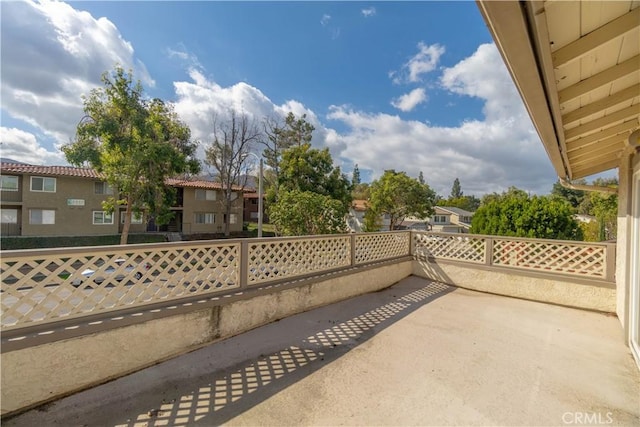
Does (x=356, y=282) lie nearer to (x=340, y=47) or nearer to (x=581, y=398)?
(x=581, y=398)

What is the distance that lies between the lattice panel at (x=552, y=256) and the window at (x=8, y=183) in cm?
2602

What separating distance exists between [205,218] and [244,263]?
905 inches

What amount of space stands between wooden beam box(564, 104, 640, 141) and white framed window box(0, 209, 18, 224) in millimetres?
26731

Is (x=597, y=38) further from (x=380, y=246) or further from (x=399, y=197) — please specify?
(x=399, y=197)

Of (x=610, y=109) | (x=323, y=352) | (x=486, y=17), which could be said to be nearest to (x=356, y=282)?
(x=323, y=352)

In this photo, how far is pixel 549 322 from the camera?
14.1 feet

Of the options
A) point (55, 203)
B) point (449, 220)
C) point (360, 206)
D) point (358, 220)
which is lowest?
point (358, 220)

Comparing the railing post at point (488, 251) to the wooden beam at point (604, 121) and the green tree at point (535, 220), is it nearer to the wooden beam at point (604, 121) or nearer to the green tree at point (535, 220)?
the wooden beam at point (604, 121)

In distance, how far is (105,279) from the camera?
2.78 m

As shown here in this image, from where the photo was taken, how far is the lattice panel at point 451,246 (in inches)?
246

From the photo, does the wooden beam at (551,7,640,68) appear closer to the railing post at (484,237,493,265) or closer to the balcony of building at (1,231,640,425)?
the balcony of building at (1,231,640,425)

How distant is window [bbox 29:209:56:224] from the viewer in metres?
17.5

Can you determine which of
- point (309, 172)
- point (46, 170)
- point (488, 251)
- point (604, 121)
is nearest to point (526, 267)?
point (488, 251)

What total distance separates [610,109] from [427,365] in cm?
312
